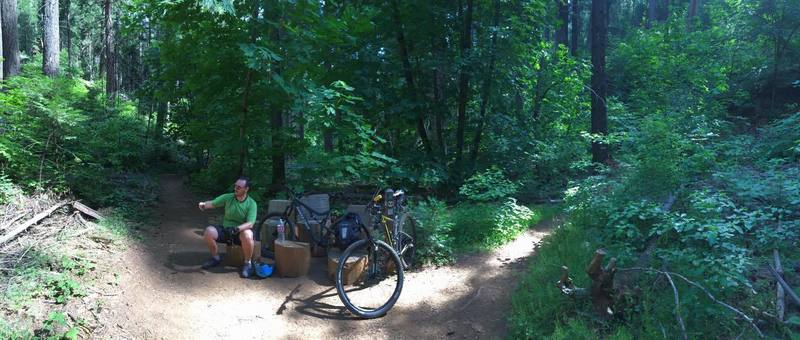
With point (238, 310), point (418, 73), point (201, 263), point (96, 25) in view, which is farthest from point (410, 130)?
point (96, 25)

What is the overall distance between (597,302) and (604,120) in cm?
916

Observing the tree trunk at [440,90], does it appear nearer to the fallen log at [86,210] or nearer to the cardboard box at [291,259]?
the cardboard box at [291,259]

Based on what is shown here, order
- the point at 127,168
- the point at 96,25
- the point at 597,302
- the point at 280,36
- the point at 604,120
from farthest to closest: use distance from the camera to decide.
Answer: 1. the point at 96,25
2. the point at 604,120
3. the point at 127,168
4. the point at 280,36
5. the point at 597,302

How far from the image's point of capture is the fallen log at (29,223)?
4.94 m

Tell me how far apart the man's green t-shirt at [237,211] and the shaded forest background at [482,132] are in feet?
7.51

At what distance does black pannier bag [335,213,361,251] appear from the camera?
6.08 metres

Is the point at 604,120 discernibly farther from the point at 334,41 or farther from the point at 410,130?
the point at 334,41

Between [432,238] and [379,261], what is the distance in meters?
1.19

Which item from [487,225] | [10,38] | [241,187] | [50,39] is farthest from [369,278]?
[50,39]

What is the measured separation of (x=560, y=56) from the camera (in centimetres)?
1591

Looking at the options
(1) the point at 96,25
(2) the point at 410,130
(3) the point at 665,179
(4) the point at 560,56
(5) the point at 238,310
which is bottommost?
(5) the point at 238,310

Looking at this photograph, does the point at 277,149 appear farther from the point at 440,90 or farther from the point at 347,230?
the point at 440,90

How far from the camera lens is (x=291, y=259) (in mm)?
6168

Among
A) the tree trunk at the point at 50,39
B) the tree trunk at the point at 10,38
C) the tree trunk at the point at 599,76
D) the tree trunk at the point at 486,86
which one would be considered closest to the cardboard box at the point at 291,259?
the tree trunk at the point at 486,86
